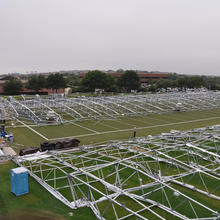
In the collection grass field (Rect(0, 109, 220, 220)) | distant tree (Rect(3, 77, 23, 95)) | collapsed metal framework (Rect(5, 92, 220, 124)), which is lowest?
grass field (Rect(0, 109, 220, 220))

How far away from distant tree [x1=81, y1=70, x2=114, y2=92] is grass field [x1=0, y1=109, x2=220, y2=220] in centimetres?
4401

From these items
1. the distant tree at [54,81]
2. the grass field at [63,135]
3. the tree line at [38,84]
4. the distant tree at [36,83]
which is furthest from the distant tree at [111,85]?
the grass field at [63,135]

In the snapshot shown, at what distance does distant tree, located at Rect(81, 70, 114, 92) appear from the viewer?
81.1m

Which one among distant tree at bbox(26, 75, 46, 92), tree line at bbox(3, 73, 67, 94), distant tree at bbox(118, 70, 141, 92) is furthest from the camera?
distant tree at bbox(118, 70, 141, 92)

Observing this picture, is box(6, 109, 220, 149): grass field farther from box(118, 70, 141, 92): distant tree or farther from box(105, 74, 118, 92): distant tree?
box(118, 70, 141, 92): distant tree

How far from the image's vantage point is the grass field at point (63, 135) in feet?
34.0

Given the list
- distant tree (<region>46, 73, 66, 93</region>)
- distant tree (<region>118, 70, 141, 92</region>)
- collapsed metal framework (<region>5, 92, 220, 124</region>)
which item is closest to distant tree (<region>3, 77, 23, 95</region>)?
distant tree (<region>46, 73, 66, 93</region>)

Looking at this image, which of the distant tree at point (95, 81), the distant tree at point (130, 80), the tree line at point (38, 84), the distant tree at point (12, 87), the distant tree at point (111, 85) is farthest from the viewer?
the distant tree at point (130, 80)

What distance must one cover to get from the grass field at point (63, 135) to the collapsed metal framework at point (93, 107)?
7.94 feet

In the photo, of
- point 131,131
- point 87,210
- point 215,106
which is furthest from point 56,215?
point 215,106

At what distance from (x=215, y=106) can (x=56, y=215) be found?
4591 centimetres

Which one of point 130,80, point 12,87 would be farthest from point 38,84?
point 130,80

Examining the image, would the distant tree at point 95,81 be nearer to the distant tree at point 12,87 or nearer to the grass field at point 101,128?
the distant tree at point 12,87

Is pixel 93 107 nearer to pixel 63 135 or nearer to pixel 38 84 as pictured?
pixel 63 135
